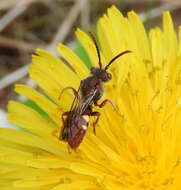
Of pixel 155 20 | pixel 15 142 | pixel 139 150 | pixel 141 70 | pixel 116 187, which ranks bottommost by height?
pixel 116 187

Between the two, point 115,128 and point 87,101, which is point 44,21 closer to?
point 115,128

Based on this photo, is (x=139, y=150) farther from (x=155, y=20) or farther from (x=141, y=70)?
(x=155, y=20)

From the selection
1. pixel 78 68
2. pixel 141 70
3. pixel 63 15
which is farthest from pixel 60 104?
pixel 63 15

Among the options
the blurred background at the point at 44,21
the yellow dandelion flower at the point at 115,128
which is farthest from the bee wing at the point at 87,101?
the blurred background at the point at 44,21

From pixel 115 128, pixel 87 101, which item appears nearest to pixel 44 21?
pixel 115 128

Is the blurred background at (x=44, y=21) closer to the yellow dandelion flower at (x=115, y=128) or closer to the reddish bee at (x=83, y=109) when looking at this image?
the yellow dandelion flower at (x=115, y=128)

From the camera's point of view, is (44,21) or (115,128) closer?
(115,128)

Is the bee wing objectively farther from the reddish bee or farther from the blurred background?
the blurred background
